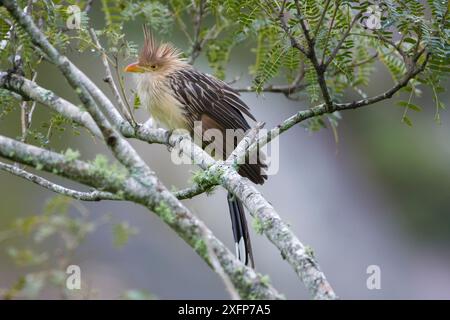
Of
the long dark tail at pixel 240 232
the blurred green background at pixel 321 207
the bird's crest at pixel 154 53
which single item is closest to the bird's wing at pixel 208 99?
the bird's crest at pixel 154 53

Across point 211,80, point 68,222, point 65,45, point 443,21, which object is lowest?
point 68,222

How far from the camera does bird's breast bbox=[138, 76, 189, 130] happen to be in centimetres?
469

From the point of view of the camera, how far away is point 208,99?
16.0 feet

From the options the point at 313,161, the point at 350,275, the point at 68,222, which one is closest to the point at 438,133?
the point at 313,161

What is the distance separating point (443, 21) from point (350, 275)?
5.14 m

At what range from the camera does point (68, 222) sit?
108 inches

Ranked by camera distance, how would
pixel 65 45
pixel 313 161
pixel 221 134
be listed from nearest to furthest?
pixel 65 45, pixel 221 134, pixel 313 161

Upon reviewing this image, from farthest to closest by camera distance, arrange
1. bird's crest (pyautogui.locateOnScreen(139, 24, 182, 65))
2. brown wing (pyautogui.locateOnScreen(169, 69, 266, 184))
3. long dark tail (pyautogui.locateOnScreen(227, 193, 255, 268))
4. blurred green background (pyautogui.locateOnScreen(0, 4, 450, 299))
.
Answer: blurred green background (pyautogui.locateOnScreen(0, 4, 450, 299)) → bird's crest (pyautogui.locateOnScreen(139, 24, 182, 65)) → brown wing (pyautogui.locateOnScreen(169, 69, 266, 184)) → long dark tail (pyautogui.locateOnScreen(227, 193, 255, 268))

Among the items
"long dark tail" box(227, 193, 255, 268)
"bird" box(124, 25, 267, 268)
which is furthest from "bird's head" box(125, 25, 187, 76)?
"long dark tail" box(227, 193, 255, 268)

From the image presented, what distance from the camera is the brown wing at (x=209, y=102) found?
4812 mm

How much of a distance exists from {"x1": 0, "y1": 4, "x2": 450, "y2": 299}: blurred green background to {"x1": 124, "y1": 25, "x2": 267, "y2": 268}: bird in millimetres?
2169

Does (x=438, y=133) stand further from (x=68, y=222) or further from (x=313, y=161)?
(x=68, y=222)

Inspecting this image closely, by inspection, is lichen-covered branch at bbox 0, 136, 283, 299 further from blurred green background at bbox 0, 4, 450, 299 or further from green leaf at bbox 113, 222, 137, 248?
blurred green background at bbox 0, 4, 450, 299

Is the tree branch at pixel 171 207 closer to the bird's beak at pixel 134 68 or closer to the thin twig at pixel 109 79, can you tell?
the thin twig at pixel 109 79
